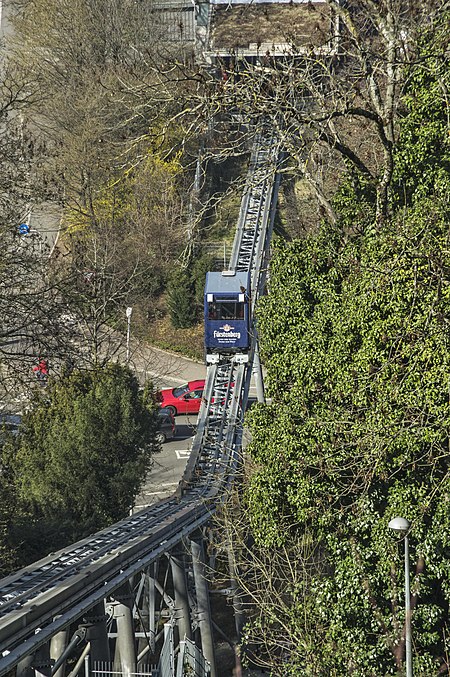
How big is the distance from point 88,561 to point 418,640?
5849mm

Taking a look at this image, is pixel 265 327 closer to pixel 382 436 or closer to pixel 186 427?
pixel 382 436

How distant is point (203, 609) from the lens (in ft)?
73.7

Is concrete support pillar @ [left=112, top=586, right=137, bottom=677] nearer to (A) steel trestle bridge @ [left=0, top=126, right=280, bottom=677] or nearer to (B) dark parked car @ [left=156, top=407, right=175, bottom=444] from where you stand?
(A) steel trestle bridge @ [left=0, top=126, right=280, bottom=677]

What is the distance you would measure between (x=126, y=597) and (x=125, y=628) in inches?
18.9

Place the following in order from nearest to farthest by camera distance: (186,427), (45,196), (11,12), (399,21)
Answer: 1. (399,21)
2. (45,196)
3. (186,427)
4. (11,12)

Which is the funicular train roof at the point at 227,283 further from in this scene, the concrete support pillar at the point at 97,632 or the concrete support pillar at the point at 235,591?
the concrete support pillar at the point at 97,632

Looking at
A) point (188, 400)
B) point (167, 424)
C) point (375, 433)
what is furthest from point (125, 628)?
point (188, 400)

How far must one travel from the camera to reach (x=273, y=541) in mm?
19172

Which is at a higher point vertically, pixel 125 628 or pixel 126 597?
pixel 126 597

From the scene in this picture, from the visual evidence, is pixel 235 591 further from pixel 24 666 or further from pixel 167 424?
pixel 167 424

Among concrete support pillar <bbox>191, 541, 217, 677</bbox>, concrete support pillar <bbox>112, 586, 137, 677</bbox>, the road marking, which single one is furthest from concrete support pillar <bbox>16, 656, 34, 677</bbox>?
the road marking

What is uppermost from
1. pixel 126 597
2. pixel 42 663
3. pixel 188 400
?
pixel 42 663

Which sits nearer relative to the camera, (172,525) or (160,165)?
(172,525)

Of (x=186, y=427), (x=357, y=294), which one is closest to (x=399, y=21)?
(x=357, y=294)
